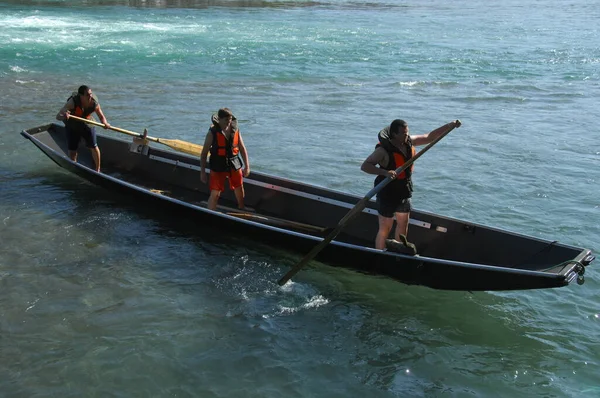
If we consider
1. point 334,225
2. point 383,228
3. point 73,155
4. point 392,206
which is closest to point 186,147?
point 73,155

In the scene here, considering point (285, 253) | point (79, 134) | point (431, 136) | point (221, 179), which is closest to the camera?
point (431, 136)

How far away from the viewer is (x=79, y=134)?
11.3 m

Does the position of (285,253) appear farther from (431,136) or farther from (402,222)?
(431,136)

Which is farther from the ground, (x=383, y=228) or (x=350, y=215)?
(x=350, y=215)

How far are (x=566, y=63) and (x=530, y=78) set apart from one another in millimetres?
3078

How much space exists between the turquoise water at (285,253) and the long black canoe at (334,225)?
1.52 feet

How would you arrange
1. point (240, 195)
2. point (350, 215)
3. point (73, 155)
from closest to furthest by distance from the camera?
point (350, 215) → point (240, 195) → point (73, 155)

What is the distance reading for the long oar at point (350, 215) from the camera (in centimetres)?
752

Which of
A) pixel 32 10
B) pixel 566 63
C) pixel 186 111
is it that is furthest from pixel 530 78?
pixel 32 10

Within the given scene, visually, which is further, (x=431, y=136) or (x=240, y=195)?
(x=240, y=195)

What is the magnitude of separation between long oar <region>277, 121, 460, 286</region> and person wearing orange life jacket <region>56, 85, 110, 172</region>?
4.73 meters

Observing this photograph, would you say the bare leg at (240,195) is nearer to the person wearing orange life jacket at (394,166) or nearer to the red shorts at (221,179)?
the red shorts at (221,179)

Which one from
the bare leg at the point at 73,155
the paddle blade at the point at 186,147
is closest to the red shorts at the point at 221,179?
the paddle blade at the point at 186,147

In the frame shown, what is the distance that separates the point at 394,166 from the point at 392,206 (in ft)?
1.72
